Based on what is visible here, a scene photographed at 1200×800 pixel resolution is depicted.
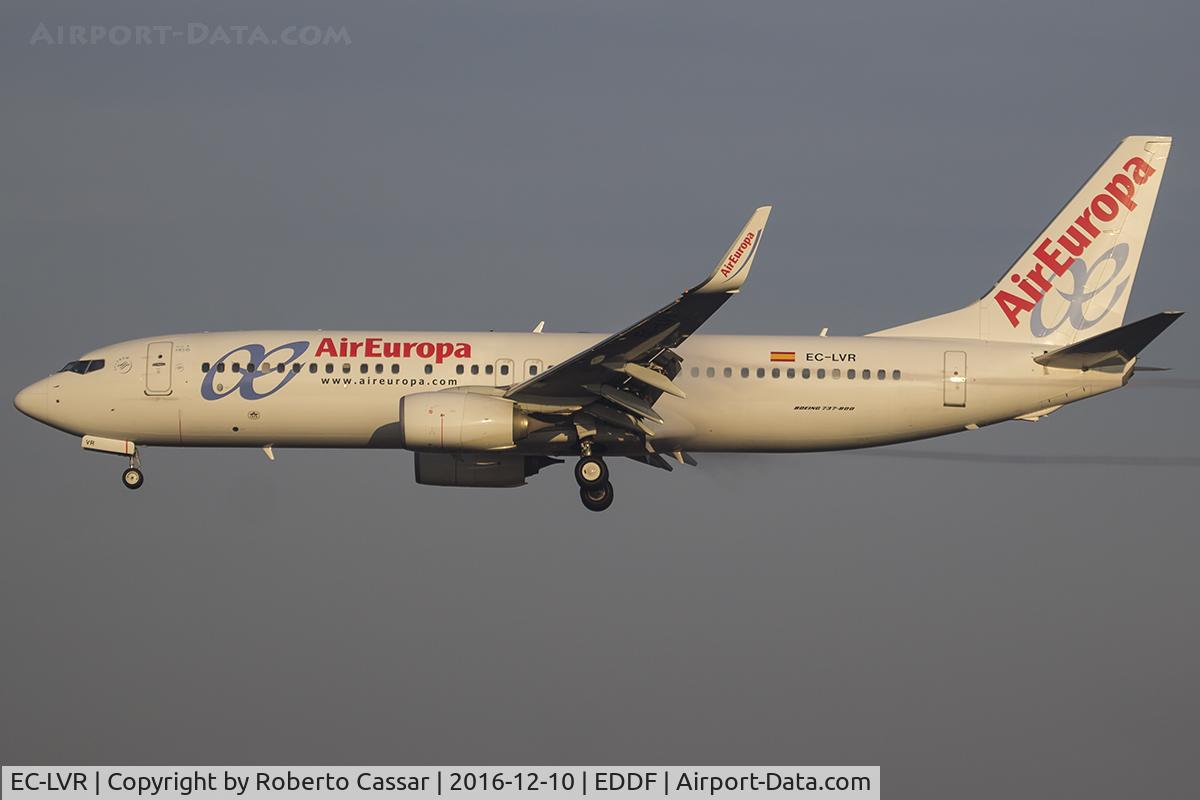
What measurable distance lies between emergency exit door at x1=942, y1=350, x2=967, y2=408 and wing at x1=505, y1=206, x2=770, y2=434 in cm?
645

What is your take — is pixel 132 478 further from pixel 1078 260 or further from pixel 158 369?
pixel 1078 260

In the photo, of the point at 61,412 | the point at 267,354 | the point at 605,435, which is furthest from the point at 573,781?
the point at 61,412

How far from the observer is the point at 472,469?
161 feet

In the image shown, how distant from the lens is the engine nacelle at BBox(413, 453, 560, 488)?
49219 mm

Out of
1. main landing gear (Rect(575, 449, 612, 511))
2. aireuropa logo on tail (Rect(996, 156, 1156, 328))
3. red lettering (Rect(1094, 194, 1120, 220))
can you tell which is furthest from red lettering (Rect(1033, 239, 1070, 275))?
main landing gear (Rect(575, 449, 612, 511))

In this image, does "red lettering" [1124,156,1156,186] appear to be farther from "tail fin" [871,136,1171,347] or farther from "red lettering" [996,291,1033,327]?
"red lettering" [996,291,1033,327]

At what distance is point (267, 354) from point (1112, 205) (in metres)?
20.6

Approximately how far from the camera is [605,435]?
46875 mm

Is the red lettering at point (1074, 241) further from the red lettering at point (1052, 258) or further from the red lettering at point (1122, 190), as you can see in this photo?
the red lettering at point (1122, 190)

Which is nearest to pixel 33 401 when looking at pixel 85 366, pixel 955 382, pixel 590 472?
pixel 85 366

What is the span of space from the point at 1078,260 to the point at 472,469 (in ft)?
50.7

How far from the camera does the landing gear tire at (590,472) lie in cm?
4700

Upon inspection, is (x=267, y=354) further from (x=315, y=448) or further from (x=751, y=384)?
(x=751, y=384)

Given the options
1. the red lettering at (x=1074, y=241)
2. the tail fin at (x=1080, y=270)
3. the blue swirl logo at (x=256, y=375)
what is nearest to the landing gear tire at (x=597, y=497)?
the blue swirl logo at (x=256, y=375)
